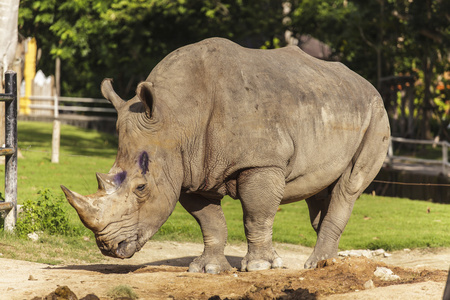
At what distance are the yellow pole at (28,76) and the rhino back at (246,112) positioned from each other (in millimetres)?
28644

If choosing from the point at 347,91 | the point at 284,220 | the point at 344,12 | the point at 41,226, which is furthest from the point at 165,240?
the point at 344,12

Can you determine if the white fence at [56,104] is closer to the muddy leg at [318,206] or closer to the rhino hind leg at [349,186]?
the muddy leg at [318,206]

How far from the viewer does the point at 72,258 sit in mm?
8836

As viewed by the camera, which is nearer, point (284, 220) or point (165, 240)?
point (165, 240)

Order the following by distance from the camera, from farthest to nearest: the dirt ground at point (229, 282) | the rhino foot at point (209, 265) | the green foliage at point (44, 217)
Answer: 1. the green foliage at point (44, 217)
2. the rhino foot at point (209, 265)
3. the dirt ground at point (229, 282)

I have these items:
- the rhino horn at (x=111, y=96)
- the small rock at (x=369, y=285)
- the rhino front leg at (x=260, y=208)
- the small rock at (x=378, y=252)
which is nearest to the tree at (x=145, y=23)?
the small rock at (x=378, y=252)

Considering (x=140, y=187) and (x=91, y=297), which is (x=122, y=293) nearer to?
(x=91, y=297)

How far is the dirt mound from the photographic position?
5.95 m

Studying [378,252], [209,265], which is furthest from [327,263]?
[378,252]

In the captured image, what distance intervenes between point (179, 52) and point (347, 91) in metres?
1.88

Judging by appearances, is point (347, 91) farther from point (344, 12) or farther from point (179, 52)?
point (344, 12)

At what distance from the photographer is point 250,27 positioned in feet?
84.9

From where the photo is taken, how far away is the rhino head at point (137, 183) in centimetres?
625

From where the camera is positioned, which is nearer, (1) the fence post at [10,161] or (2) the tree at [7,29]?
(1) the fence post at [10,161]
